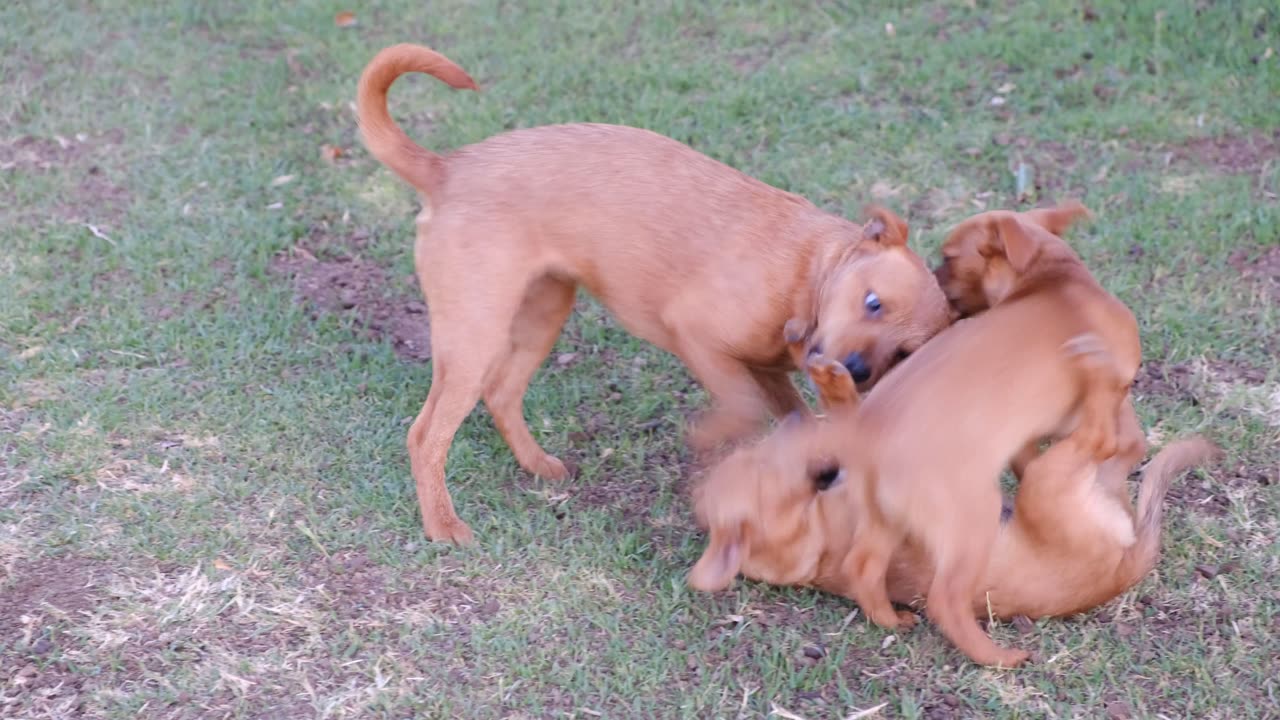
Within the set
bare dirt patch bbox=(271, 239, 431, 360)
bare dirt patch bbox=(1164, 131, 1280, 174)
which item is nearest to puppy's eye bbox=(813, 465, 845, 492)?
bare dirt patch bbox=(271, 239, 431, 360)

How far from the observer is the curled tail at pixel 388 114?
418 centimetres

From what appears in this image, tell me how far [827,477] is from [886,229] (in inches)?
33.7

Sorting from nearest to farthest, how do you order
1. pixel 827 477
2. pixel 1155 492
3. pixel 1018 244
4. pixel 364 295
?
pixel 827 477, pixel 1018 244, pixel 1155 492, pixel 364 295

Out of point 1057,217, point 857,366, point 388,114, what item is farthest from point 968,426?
point 388,114

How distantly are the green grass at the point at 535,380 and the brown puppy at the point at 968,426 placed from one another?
1.06 feet

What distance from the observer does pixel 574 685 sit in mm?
3625

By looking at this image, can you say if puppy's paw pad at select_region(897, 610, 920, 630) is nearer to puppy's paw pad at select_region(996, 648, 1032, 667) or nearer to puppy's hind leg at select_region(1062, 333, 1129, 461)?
puppy's paw pad at select_region(996, 648, 1032, 667)

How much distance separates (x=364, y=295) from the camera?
5.54 meters

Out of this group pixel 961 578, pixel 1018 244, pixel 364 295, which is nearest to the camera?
pixel 961 578

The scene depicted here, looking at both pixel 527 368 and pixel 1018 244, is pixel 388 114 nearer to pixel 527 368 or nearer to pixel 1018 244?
pixel 527 368

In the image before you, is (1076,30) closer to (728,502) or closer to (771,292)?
(771,292)

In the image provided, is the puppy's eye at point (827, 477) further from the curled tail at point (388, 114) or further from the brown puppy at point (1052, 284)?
the curled tail at point (388, 114)

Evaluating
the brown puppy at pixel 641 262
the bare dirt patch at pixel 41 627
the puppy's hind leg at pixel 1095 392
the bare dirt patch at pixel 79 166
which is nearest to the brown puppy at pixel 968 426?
the puppy's hind leg at pixel 1095 392

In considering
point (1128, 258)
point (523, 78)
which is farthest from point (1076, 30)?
point (523, 78)
